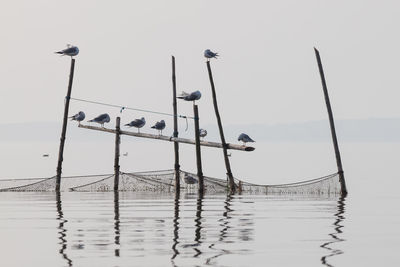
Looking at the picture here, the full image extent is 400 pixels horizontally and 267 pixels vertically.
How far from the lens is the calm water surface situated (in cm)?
2311

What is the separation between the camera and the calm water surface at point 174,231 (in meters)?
23.1

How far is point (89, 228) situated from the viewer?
29922 millimetres

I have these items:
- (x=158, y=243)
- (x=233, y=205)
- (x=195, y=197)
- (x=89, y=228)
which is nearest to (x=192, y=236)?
(x=158, y=243)

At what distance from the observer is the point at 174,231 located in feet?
94.3

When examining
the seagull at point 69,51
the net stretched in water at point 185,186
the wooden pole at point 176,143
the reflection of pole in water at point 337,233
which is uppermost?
the seagull at point 69,51

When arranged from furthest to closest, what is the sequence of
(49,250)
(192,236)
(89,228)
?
1. (89,228)
2. (192,236)
3. (49,250)

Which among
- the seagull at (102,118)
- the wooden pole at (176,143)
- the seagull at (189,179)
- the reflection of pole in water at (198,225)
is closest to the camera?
the reflection of pole in water at (198,225)

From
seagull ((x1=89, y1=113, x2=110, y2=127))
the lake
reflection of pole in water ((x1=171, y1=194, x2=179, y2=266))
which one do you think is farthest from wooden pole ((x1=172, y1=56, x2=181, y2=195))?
reflection of pole in water ((x1=171, y1=194, x2=179, y2=266))

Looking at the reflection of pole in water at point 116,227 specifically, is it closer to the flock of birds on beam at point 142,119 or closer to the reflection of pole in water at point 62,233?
the reflection of pole in water at point 62,233

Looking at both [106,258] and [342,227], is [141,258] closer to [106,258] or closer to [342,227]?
[106,258]

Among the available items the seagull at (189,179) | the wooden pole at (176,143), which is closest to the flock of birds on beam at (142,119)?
the wooden pole at (176,143)

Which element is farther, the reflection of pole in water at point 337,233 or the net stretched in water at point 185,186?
the net stretched in water at point 185,186

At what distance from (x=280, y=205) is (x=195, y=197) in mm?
5980

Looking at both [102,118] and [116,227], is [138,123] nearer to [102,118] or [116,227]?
[102,118]
